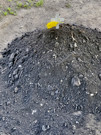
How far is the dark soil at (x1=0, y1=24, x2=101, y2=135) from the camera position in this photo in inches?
148

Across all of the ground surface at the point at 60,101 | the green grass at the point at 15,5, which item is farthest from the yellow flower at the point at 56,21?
the green grass at the point at 15,5

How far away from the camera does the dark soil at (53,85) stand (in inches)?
148

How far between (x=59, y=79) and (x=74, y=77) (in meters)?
0.27

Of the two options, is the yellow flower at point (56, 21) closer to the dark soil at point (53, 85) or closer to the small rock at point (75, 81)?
the dark soil at point (53, 85)

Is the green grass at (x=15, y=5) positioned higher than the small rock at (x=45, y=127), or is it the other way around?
the green grass at (x=15, y=5)

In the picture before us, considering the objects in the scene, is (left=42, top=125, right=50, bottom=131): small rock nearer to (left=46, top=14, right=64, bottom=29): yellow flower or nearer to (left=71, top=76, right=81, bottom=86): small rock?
(left=71, top=76, right=81, bottom=86): small rock

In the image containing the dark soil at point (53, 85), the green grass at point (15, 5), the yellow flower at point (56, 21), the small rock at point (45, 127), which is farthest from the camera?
the green grass at point (15, 5)

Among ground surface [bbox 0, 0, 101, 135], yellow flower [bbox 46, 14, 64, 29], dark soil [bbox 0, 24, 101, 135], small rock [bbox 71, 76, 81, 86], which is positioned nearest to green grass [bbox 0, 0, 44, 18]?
ground surface [bbox 0, 0, 101, 135]

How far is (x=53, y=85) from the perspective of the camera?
4.10m

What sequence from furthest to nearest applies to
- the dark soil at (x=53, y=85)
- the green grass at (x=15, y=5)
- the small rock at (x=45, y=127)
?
the green grass at (x=15, y=5) → the dark soil at (x=53, y=85) → the small rock at (x=45, y=127)

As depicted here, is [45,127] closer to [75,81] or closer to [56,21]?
[75,81]

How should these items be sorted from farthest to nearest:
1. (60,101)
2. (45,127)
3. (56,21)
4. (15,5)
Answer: (15,5), (56,21), (60,101), (45,127)

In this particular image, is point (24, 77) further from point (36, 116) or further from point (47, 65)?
point (36, 116)

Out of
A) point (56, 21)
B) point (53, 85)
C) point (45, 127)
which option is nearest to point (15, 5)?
point (56, 21)
